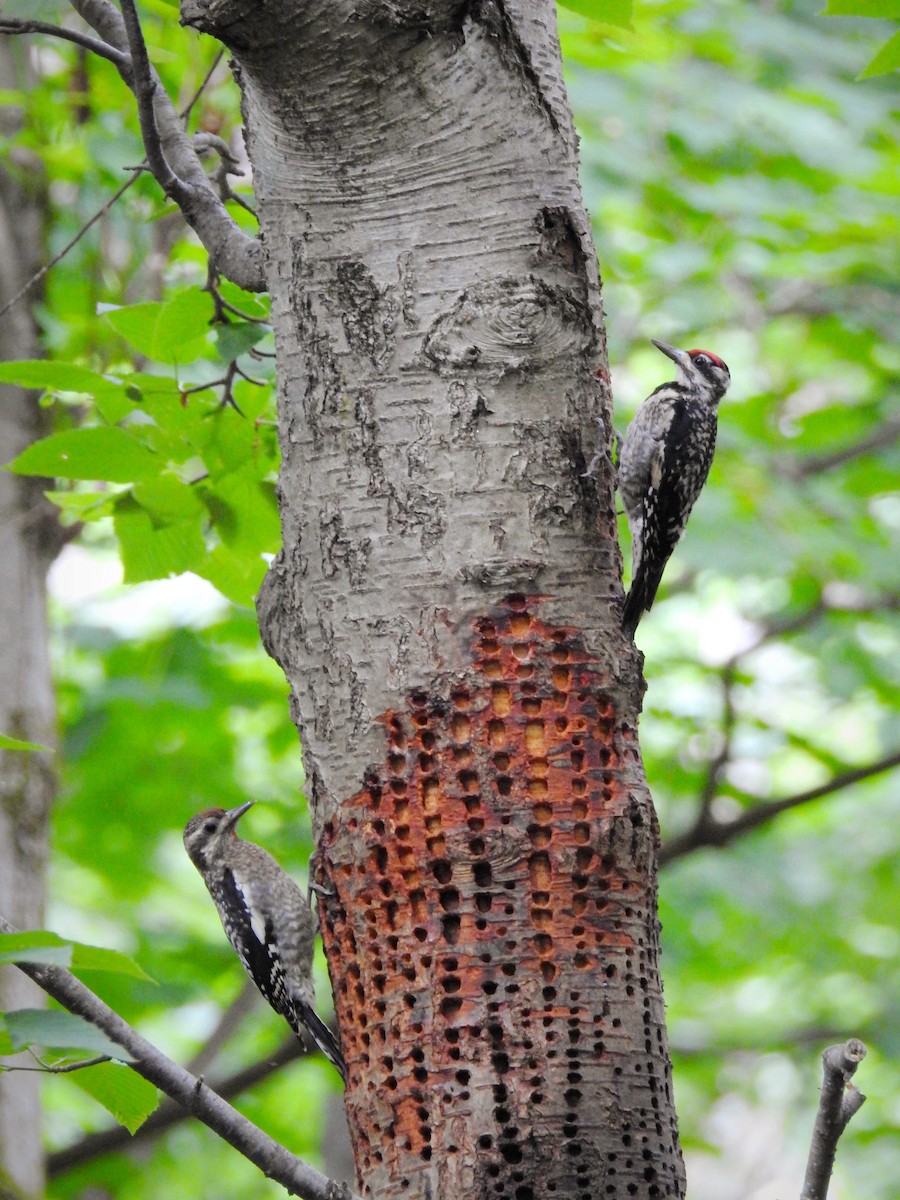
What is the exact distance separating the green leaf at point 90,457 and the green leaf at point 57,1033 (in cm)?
161

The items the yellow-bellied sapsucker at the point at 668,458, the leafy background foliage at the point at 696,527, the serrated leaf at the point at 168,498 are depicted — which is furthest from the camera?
the leafy background foliage at the point at 696,527

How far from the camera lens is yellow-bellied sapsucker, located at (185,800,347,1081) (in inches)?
171

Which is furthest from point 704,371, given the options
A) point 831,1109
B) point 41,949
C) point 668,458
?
point 41,949

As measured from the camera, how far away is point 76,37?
8.63 ft

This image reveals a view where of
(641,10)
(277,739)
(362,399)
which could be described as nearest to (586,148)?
(641,10)

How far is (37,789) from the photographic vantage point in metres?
4.54

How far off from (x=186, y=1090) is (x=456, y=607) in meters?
0.86

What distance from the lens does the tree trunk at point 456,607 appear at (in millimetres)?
2041

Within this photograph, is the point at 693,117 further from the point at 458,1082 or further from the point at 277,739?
the point at 458,1082

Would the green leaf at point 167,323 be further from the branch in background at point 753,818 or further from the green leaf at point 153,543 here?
the branch in background at point 753,818

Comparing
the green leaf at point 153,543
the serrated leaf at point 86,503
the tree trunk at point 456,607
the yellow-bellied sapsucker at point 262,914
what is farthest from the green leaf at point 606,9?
the yellow-bellied sapsucker at point 262,914

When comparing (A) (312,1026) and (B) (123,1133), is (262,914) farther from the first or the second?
(B) (123,1133)

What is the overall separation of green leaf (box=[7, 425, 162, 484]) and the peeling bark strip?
3.47 feet

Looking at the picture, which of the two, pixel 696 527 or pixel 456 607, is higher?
pixel 696 527
